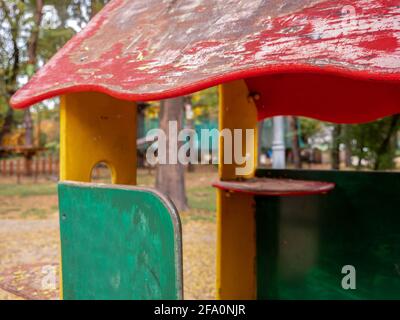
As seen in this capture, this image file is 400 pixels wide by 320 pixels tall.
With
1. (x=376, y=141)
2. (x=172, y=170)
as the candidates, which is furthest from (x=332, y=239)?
(x=172, y=170)

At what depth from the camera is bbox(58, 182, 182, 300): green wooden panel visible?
1.95 m

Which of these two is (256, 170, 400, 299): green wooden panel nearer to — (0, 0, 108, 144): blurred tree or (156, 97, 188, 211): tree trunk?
(156, 97, 188, 211): tree trunk

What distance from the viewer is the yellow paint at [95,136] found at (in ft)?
9.44

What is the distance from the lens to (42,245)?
23.2 ft

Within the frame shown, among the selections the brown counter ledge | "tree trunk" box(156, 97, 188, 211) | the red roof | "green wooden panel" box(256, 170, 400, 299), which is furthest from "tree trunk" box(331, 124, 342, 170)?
the red roof

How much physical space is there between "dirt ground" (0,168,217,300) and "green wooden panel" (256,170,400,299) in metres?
1.15

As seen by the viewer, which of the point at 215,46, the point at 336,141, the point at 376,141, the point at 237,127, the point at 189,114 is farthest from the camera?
the point at 189,114

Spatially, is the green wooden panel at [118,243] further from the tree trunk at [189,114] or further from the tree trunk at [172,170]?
the tree trunk at [189,114]

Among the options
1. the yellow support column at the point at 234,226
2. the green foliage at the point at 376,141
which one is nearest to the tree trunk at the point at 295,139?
the green foliage at the point at 376,141

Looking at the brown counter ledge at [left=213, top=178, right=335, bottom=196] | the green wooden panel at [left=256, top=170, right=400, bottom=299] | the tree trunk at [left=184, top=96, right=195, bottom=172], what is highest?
the tree trunk at [left=184, top=96, right=195, bottom=172]

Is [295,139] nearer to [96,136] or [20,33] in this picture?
[20,33]

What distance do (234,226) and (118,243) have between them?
5.84ft
